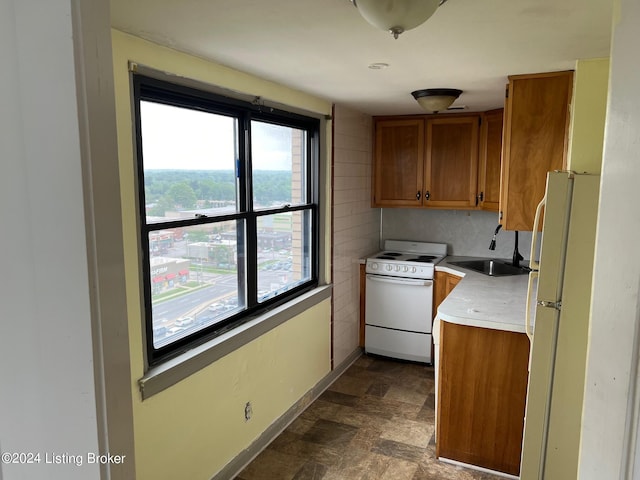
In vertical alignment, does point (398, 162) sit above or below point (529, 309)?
above

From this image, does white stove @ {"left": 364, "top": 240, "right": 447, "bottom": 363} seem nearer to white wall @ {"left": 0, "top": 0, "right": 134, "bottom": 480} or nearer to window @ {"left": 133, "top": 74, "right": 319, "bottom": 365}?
window @ {"left": 133, "top": 74, "right": 319, "bottom": 365}

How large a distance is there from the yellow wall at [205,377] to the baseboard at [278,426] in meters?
0.04

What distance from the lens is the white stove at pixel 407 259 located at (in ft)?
13.3

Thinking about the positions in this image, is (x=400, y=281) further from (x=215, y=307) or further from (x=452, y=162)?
(x=215, y=307)

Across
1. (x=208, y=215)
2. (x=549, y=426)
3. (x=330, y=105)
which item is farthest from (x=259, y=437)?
(x=330, y=105)

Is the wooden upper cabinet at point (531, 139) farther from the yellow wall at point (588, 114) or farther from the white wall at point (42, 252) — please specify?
the white wall at point (42, 252)

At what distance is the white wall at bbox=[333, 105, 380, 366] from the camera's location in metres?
3.76

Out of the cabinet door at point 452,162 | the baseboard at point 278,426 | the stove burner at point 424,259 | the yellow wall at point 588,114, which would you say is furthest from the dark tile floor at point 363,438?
the yellow wall at point 588,114

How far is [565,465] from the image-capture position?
7.16ft

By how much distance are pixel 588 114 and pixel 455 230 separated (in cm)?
243

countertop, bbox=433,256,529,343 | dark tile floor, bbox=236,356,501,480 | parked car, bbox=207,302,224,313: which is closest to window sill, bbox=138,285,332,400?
parked car, bbox=207,302,224,313

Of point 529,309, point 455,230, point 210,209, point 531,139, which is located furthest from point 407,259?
point 210,209

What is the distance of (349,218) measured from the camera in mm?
4027

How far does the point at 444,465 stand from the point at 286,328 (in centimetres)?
123
